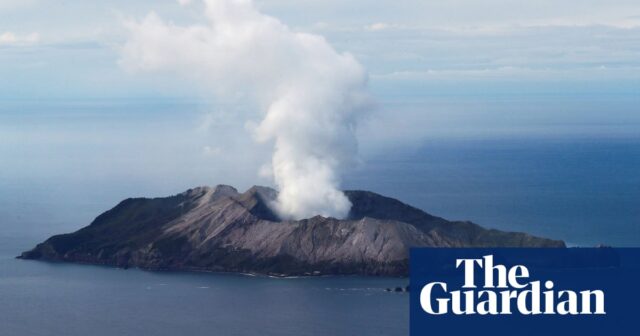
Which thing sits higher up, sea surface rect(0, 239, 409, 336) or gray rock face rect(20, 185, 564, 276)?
gray rock face rect(20, 185, 564, 276)

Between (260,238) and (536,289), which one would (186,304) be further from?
(536,289)

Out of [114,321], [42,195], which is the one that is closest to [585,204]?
[42,195]

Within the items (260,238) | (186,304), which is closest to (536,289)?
(186,304)

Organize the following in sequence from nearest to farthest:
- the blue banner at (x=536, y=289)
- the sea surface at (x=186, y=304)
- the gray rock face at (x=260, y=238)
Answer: the blue banner at (x=536, y=289) → the sea surface at (x=186, y=304) → the gray rock face at (x=260, y=238)

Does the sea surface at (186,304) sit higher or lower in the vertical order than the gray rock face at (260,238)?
lower

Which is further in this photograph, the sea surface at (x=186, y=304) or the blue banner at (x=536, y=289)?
the sea surface at (x=186, y=304)
